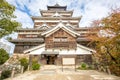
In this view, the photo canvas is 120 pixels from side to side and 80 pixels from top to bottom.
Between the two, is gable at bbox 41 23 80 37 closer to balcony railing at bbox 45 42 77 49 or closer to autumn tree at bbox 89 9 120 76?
balcony railing at bbox 45 42 77 49

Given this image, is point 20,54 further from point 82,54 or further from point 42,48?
point 82,54

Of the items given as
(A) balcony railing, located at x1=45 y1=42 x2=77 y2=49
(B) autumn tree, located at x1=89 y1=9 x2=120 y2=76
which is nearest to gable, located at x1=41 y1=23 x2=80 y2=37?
(A) balcony railing, located at x1=45 y1=42 x2=77 y2=49

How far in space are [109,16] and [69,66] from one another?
9903 mm

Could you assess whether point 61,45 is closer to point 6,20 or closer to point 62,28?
point 62,28

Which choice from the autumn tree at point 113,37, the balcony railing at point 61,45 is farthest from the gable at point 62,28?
the autumn tree at point 113,37

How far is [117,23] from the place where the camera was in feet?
45.3

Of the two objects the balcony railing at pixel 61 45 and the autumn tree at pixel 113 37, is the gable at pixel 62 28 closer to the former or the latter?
the balcony railing at pixel 61 45

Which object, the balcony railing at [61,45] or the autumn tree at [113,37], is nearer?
the autumn tree at [113,37]

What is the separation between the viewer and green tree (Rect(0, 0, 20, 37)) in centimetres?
1237

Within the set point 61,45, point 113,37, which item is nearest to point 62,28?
point 61,45

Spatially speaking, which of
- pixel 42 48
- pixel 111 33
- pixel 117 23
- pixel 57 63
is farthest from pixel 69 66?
pixel 117 23

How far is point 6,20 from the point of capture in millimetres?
12812

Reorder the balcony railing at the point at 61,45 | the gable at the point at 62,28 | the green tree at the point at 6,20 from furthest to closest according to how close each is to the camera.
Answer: the gable at the point at 62,28, the balcony railing at the point at 61,45, the green tree at the point at 6,20

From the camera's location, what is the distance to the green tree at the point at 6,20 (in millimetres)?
12373
